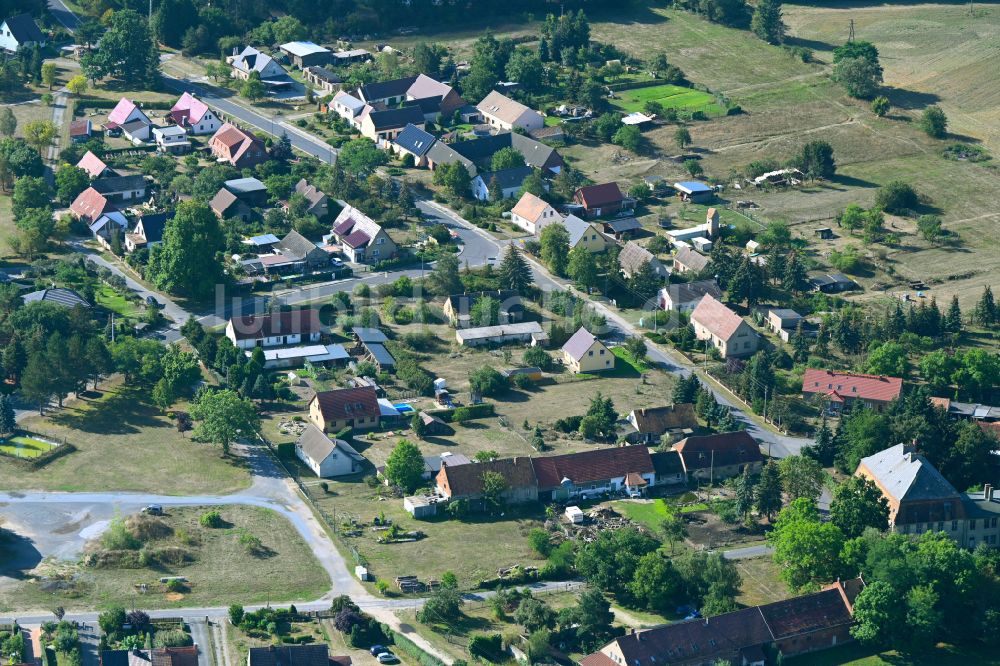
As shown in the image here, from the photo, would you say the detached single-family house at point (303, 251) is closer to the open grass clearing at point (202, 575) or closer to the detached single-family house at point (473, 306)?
the detached single-family house at point (473, 306)

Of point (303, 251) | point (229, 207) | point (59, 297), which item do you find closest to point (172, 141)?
Result: point (229, 207)

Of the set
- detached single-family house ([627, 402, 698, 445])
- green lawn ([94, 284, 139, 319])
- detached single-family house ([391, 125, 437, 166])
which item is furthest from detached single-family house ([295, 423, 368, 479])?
detached single-family house ([391, 125, 437, 166])

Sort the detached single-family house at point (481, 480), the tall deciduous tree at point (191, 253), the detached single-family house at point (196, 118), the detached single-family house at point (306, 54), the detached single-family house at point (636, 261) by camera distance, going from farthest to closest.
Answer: the detached single-family house at point (306, 54), the detached single-family house at point (196, 118), the detached single-family house at point (636, 261), the tall deciduous tree at point (191, 253), the detached single-family house at point (481, 480)

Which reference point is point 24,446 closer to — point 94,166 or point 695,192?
point 94,166

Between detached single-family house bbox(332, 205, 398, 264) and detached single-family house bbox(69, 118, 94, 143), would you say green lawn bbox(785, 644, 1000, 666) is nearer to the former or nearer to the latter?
detached single-family house bbox(332, 205, 398, 264)

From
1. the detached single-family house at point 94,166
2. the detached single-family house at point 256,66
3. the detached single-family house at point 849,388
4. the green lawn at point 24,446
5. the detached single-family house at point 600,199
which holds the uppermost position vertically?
the detached single-family house at point 256,66

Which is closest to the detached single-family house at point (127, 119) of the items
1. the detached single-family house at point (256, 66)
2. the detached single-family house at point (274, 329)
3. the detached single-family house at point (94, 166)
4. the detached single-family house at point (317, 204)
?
the detached single-family house at point (94, 166)

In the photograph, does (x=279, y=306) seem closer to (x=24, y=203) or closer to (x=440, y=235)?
(x=440, y=235)
